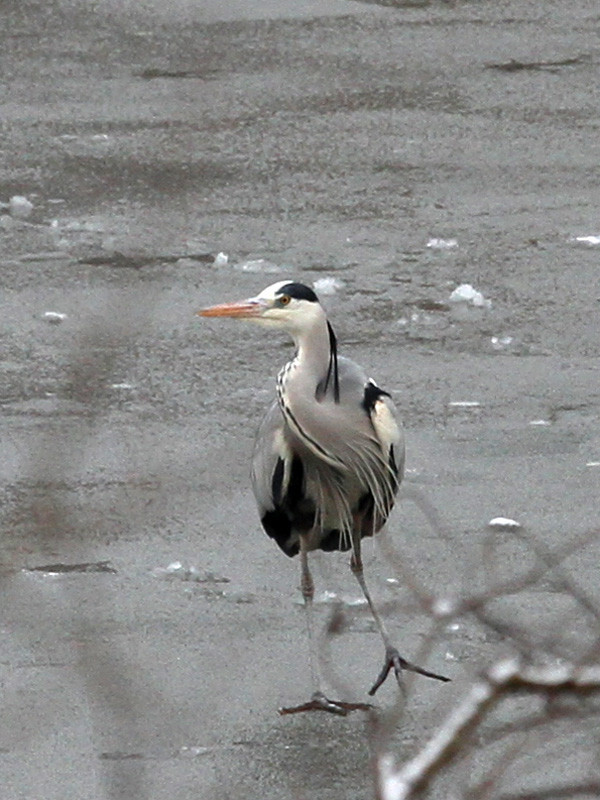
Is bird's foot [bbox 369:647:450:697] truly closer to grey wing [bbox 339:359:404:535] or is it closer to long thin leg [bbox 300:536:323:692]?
long thin leg [bbox 300:536:323:692]

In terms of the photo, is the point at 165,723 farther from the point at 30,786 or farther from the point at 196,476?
the point at 196,476

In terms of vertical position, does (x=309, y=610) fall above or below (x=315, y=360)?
below

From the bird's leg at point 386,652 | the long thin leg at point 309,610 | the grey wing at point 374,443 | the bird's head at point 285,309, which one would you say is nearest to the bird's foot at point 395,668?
the bird's leg at point 386,652

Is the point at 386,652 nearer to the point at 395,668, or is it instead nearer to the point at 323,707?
the point at 395,668

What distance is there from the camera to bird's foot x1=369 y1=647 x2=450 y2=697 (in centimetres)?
553

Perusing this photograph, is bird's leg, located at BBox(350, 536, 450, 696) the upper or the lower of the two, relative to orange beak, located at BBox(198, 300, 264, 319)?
lower

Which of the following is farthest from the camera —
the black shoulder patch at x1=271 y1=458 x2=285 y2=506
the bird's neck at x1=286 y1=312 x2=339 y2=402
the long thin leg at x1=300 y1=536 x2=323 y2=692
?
the black shoulder patch at x1=271 y1=458 x2=285 y2=506

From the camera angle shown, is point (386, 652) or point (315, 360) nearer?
point (386, 652)

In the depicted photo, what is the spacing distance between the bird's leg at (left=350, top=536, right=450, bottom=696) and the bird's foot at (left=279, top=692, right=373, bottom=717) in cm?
6

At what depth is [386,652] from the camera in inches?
225

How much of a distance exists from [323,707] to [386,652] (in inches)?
11.4

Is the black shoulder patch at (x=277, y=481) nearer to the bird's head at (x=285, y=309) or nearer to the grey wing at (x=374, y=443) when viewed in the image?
the grey wing at (x=374, y=443)

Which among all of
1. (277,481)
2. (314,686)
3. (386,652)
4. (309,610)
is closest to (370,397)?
(277,481)

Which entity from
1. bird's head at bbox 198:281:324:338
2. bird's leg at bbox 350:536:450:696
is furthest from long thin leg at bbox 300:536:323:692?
bird's head at bbox 198:281:324:338
